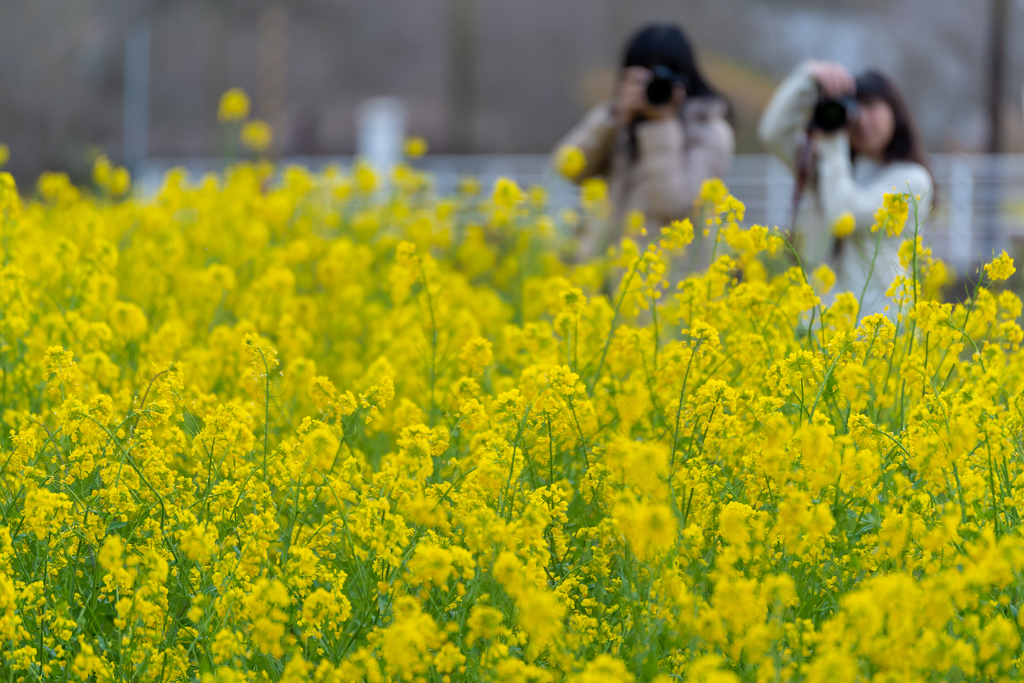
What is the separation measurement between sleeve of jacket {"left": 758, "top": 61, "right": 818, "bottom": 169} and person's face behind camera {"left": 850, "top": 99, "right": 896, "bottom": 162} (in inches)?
7.3

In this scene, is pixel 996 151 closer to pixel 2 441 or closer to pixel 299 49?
pixel 2 441

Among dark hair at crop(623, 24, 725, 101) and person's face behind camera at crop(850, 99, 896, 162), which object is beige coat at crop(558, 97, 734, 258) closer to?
dark hair at crop(623, 24, 725, 101)

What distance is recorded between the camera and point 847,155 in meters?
4.17

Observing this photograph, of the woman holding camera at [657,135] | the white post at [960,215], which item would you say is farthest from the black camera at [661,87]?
the white post at [960,215]

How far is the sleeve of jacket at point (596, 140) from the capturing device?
15.9 feet

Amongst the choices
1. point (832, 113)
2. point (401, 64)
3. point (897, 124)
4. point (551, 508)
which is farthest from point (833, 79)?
point (401, 64)

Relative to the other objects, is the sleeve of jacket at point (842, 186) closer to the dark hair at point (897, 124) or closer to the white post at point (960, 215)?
the dark hair at point (897, 124)

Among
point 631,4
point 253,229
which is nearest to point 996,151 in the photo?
point 253,229

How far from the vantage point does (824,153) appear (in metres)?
4.12

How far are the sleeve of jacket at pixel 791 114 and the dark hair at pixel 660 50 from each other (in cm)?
40

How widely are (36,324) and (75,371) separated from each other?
0.75m

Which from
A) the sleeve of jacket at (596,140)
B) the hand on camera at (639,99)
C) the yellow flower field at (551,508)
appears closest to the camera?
the yellow flower field at (551,508)

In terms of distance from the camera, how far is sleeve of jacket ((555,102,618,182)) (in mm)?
4852

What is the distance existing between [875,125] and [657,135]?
82cm
